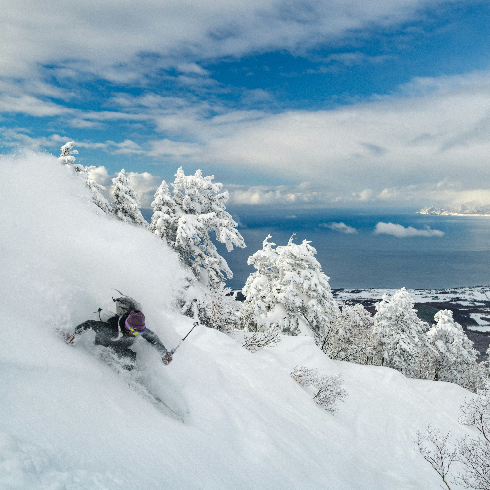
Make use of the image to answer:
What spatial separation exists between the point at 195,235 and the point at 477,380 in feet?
116

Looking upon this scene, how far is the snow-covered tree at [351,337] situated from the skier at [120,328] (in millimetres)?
23986

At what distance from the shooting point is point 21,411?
259cm

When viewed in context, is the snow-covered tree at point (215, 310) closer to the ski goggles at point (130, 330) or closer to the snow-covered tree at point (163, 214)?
the snow-covered tree at point (163, 214)

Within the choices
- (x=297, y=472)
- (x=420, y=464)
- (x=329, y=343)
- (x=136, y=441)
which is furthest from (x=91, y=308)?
(x=329, y=343)

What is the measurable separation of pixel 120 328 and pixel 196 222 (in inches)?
514

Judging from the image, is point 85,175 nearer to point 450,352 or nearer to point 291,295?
point 291,295

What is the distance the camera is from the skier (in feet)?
14.6

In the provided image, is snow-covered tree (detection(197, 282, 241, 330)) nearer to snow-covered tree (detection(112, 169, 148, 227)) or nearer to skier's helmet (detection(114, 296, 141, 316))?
snow-covered tree (detection(112, 169, 148, 227))

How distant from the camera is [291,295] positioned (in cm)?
2084

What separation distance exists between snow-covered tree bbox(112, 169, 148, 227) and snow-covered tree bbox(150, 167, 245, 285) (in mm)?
1625

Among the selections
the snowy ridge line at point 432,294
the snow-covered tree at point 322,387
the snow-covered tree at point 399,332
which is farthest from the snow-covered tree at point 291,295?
the snowy ridge line at point 432,294

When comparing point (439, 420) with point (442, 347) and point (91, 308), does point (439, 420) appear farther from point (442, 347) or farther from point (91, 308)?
point (442, 347)

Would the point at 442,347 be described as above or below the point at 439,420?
below

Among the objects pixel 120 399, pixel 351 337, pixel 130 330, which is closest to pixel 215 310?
pixel 130 330
